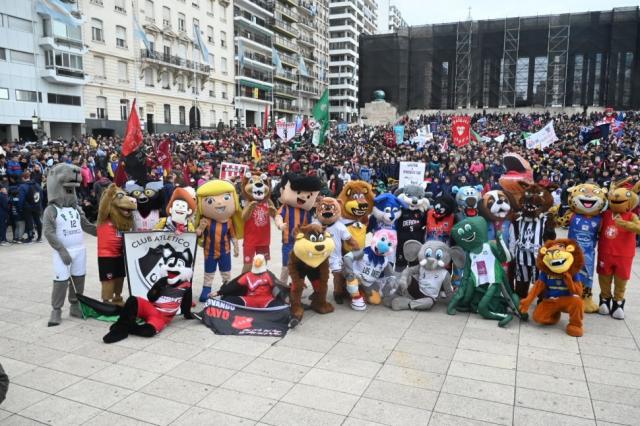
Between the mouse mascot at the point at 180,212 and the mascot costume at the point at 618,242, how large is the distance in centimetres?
533

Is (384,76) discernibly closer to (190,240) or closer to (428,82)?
(428,82)

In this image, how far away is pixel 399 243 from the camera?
7090mm

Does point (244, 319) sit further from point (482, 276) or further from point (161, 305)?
point (482, 276)

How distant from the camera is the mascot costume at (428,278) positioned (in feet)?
20.8

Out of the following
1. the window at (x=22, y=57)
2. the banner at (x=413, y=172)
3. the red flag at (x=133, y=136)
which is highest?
the window at (x=22, y=57)

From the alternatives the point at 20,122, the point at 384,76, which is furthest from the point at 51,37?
the point at 384,76

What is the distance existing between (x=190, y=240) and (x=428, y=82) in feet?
153

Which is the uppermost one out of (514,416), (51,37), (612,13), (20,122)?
(612,13)

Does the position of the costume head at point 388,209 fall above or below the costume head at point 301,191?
below

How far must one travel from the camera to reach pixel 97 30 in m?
34.2

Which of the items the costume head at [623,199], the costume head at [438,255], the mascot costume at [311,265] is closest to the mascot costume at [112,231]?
the mascot costume at [311,265]

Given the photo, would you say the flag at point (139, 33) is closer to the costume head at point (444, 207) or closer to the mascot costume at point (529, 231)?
the costume head at point (444, 207)

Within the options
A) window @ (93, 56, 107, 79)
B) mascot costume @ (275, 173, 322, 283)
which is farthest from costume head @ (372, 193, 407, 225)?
window @ (93, 56, 107, 79)

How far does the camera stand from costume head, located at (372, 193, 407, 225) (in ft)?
22.4
